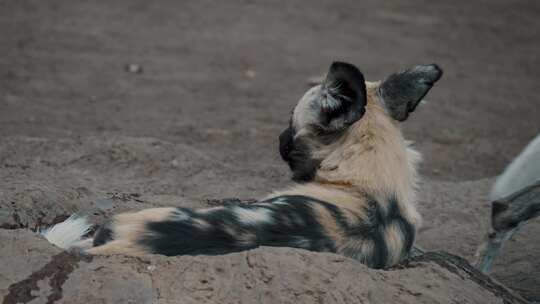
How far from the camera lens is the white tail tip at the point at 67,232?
2.52 m

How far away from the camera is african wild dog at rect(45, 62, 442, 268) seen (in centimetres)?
229

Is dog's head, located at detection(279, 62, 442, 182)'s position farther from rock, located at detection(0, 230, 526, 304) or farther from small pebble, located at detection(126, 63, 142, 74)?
small pebble, located at detection(126, 63, 142, 74)

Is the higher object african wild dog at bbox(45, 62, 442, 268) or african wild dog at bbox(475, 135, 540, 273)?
african wild dog at bbox(45, 62, 442, 268)

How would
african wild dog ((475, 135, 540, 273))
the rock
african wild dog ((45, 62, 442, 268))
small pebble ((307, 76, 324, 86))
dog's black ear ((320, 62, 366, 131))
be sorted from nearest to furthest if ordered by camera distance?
1. the rock
2. african wild dog ((45, 62, 442, 268))
3. dog's black ear ((320, 62, 366, 131))
4. african wild dog ((475, 135, 540, 273))
5. small pebble ((307, 76, 324, 86))

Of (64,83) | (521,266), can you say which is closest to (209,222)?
(521,266)

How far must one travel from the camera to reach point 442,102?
288 inches

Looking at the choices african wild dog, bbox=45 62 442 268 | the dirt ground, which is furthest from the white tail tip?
the dirt ground

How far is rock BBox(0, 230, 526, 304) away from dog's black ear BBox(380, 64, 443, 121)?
849 mm

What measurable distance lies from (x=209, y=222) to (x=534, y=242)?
2183 millimetres

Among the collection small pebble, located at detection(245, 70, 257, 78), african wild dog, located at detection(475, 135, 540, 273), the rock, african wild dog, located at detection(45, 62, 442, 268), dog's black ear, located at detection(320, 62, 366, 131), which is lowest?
small pebble, located at detection(245, 70, 257, 78)

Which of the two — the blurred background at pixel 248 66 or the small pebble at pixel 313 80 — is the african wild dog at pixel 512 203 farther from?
the small pebble at pixel 313 80

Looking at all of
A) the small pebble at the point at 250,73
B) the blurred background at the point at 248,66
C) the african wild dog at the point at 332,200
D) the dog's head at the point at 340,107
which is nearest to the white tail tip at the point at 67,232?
the african wild dog at the point at 332,200

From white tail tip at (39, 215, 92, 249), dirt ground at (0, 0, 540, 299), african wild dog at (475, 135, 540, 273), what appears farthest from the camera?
dirt ground at (0, 0, 540, 299)

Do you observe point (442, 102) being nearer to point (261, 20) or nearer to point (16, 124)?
point (261, 20)
